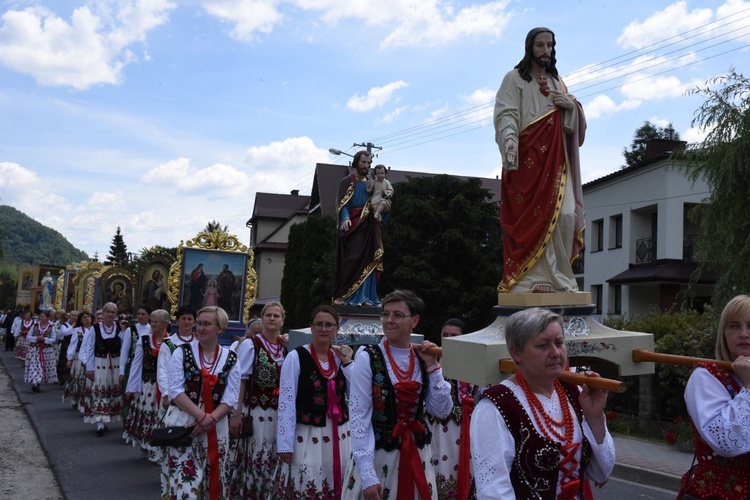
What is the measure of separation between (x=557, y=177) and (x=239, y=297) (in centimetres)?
1442

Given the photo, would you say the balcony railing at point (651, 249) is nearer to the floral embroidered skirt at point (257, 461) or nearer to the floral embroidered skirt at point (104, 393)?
the floral embroidered skirt at point (104, 393)

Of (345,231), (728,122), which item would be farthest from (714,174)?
(345,231)

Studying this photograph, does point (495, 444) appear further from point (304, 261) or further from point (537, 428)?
point (304, 261)

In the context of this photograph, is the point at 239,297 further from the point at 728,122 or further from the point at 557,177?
the point at 557,177

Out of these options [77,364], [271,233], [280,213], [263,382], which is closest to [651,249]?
[77,364]

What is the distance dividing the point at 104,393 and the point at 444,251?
1963cm

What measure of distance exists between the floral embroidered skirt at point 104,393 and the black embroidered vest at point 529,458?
1169 centimetres

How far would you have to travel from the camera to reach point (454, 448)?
6199 mm

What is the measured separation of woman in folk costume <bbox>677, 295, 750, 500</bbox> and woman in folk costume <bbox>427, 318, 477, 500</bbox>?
8.22 ft

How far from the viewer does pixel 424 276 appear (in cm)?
3058

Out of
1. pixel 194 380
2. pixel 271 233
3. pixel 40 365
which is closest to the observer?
pixel 194 380

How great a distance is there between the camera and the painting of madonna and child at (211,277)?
58.2 feet

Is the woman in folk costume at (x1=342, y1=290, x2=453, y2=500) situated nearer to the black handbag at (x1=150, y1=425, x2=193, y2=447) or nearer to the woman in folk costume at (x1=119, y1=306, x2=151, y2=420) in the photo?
the black handbag at (x1=150, y1=425, x2=193, y2=447)

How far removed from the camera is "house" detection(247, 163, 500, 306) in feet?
175
